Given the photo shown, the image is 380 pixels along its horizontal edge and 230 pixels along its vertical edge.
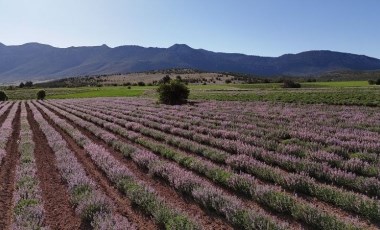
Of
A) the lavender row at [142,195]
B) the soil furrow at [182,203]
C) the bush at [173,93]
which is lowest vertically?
the bush at [173,93]

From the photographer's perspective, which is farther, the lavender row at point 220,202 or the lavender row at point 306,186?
the lavender row at point 306,186

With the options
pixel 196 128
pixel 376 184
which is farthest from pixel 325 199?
pixel 196 128

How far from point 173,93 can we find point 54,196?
133 feet

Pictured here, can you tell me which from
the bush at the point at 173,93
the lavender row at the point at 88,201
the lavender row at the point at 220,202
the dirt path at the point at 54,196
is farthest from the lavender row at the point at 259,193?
the bush at the point at 173,93

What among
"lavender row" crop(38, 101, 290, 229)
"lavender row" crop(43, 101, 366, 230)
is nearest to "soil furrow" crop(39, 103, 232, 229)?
"lavender row" crop(38, 101, 290, 229)

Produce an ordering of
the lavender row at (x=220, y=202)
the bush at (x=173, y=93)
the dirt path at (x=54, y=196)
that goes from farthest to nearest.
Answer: the bush at (x=173, y=93), the dirt path at (x=54, y=196), the lavender row at (x=220, y=202)

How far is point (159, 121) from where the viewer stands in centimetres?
2769

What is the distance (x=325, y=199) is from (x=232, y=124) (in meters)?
13.8

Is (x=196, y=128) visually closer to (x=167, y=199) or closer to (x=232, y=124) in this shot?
(x=232, y=124)

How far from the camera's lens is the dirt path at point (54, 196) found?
29.3ft

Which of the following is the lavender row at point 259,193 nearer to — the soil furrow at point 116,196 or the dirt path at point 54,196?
the soil furrow at point 116,196

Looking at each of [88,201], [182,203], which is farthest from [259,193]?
[88,201]

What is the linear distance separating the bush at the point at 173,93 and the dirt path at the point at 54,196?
34.1 metres

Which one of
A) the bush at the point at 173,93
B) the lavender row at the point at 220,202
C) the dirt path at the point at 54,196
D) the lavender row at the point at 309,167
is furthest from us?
the bush at the point at 173,93
